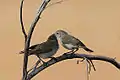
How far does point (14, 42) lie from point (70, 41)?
2.37 m

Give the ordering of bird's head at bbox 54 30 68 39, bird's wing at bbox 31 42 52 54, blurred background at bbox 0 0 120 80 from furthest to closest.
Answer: blurred background at bbox 0 0 120 80 → bird's head at bbox 54 30 68 39 → bird's wing at bbox 31 42 52 54

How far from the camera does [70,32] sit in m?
3.53

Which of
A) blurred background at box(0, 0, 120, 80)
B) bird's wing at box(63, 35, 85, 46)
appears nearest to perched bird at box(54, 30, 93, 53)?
bird's wing at box(63, 35, 85, 46)

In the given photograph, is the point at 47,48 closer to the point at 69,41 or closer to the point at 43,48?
the point at 43,48

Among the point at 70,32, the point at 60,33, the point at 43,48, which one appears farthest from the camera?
Answer: the point at 70,32

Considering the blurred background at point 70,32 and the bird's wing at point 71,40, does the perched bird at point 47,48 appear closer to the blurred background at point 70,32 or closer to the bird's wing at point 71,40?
the bird's wing at point 71,40

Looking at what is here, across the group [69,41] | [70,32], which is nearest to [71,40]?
[69,41]

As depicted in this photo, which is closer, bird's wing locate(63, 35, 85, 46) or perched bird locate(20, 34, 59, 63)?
perched bird locate(20, 34, 59, 63)

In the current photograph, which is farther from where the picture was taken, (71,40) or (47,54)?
(71,40)

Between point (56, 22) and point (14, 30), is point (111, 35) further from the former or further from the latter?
point (14, 30)

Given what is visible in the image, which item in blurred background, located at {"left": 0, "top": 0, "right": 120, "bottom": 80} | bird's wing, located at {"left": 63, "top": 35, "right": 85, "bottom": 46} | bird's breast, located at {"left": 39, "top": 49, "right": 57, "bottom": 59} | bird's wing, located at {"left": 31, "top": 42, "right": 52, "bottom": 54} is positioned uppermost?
bird's wing, located at {"left": 31, "top": 42, "right": 52, "bottom": 54}

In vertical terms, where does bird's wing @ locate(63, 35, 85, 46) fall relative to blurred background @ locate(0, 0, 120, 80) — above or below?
above

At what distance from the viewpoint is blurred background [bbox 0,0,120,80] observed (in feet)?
10.6

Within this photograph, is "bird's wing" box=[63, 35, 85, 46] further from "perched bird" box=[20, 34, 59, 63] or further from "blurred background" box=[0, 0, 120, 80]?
"blurred background" box=[0, 0, 120, 80]
